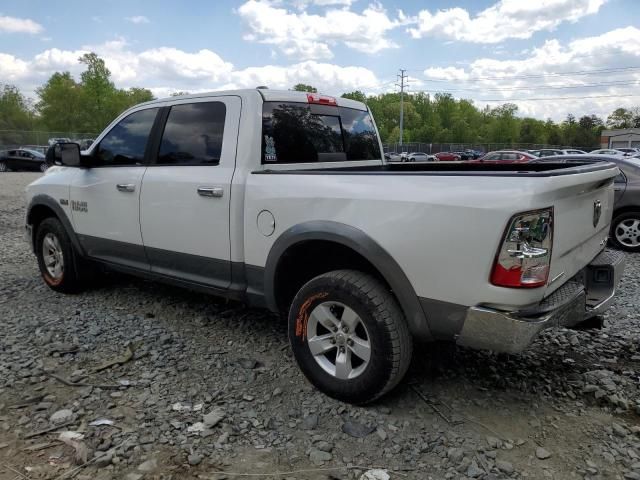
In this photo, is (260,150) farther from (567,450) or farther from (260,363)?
(567,450)

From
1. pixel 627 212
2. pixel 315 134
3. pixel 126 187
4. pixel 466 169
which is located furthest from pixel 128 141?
pixel 627 212

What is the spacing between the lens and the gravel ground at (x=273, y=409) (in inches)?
101

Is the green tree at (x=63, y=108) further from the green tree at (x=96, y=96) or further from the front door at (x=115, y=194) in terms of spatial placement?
the front door at (x=115, y=194)

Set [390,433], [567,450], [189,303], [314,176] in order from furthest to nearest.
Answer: [189,303]
[314,176]
[390,433]
[567,450]

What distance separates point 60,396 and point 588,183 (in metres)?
3.40

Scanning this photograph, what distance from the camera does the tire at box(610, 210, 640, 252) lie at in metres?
7.61

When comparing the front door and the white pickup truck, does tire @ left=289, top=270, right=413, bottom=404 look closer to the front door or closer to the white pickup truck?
the white pickup truck

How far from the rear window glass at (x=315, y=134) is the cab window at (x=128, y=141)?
1179 mm

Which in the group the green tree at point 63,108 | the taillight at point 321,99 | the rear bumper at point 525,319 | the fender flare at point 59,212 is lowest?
the rear bumper at point 525,319

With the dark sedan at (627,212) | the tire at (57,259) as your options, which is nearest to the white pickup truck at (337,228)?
the tire at (57,259)

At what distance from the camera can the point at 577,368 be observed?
3584 millimetres

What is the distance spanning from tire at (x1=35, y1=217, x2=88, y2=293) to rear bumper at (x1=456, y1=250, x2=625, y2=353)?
13.0 ft

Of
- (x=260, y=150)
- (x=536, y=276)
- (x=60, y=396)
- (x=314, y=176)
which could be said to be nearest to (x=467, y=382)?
(x=536, y=276)

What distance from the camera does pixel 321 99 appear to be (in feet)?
13.6
